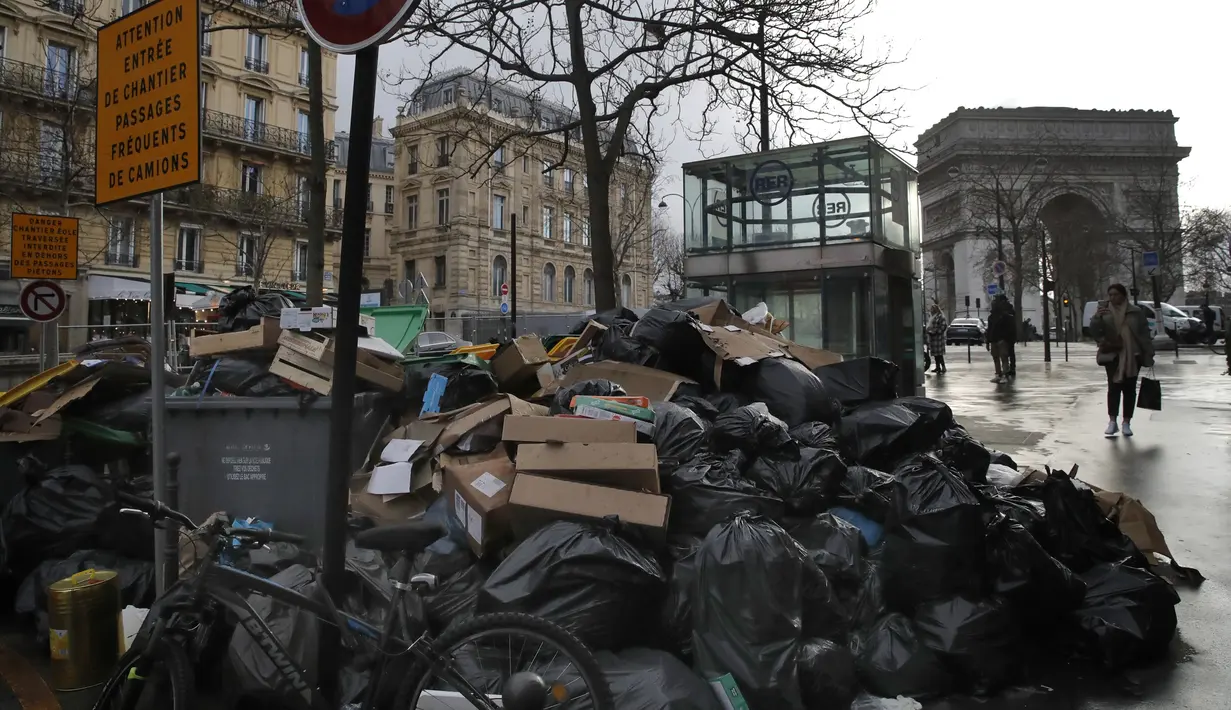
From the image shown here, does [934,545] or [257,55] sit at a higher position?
[257,55]

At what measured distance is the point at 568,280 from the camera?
52.3 meters

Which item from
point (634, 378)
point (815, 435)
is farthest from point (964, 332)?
point (815, 435)

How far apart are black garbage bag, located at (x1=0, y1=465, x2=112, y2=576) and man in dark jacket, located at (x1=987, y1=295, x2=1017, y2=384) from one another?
15.2 m

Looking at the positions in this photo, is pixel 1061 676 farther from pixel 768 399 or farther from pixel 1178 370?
pixel 1178 370

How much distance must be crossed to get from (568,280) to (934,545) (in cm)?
4985

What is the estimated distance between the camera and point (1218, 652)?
3.24 m

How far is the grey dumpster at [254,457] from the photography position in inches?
148

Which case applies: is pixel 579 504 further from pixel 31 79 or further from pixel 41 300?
pixel 31 79

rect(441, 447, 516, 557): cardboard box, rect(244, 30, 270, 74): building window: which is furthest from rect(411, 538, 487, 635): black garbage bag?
rect(244, 30, 270, 74): building window

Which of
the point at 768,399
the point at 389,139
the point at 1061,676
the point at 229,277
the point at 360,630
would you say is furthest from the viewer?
the point at 389,139

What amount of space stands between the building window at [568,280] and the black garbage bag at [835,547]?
160 feet

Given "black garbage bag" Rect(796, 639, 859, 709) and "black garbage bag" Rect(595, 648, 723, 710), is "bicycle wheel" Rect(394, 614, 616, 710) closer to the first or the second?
→ "black garbage bag" Rect(595, 648, 723, 710)

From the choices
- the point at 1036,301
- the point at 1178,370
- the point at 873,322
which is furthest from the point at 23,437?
the point at 1036,301

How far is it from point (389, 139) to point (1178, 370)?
50011 millimetres
